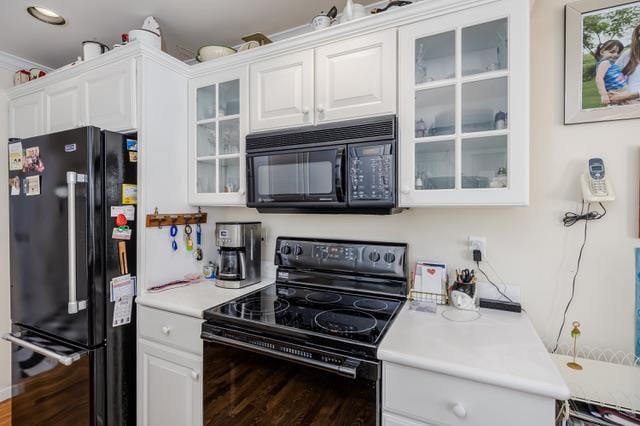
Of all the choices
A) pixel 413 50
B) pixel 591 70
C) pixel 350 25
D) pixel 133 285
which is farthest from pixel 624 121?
pixel 133 285

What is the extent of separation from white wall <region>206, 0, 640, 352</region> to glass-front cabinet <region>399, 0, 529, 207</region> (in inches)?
12.2

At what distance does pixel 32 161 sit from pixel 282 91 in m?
1.46

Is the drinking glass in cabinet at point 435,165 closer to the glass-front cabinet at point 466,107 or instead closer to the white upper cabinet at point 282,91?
the glass-front cabinet at point 466,107

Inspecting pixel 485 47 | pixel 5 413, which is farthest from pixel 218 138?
pixel 5 413

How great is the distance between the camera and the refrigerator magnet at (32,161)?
5.66 feet

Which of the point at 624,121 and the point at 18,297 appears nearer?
the point at 624,121

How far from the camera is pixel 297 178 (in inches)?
61.7

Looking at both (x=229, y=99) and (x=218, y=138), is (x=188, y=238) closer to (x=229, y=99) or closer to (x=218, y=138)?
(x=218, y=138)

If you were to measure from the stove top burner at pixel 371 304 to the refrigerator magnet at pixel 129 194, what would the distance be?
1.30 meters

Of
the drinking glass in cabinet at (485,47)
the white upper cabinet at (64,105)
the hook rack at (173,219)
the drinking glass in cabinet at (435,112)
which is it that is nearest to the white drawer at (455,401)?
the drinking glass in cabinet at (435,112)

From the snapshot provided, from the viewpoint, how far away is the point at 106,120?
5.80 feet

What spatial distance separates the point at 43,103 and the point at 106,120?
2.30 ft

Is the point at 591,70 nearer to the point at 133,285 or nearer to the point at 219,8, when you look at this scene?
the point at 219,8

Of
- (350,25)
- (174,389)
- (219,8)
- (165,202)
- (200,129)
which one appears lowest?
(174,389)
